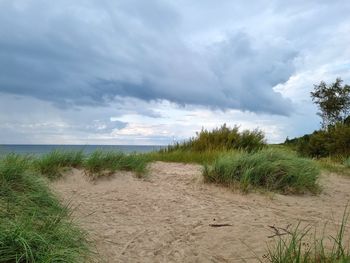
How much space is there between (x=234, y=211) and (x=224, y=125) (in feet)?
27.8

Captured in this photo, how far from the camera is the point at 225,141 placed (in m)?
13.1

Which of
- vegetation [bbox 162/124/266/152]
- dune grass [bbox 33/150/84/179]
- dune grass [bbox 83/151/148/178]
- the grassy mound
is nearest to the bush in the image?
vegetation [bbox 162/124/266/152]

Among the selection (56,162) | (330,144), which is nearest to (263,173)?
(56,162)

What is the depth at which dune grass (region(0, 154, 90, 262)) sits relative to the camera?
308 cm

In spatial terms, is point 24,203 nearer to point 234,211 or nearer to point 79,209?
point 79,209

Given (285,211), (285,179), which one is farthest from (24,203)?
(285,179)

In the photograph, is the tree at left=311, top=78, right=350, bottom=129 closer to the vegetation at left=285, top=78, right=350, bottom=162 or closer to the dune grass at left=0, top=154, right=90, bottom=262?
the vegetation at left=285, top=78, right=350, bottom=162

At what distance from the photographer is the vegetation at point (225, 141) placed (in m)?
12.7

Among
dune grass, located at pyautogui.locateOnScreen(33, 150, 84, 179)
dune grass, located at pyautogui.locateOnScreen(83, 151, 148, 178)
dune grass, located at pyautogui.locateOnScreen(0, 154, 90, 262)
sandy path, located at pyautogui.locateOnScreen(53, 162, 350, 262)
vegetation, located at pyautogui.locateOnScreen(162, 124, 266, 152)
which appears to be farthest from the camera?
vegetation, located at pyautogui.locateOnScreen(162, 124, 266, 152)

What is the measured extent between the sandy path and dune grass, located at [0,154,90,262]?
1.27ft

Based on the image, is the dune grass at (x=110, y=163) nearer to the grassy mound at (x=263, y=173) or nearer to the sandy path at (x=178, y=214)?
the sandy path at (x=178, y=214)

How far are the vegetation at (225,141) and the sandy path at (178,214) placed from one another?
4541mm

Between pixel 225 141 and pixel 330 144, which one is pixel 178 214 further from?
pixel 330 144

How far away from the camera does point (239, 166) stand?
25.0 ft
